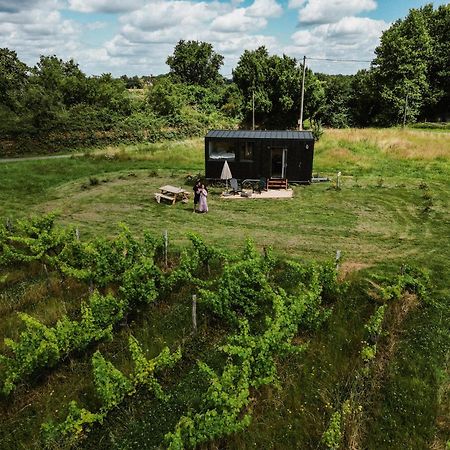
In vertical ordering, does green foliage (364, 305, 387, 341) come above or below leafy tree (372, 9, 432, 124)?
below

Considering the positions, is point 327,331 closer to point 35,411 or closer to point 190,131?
point 35,411

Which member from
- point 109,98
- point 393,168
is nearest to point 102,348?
point 393,168

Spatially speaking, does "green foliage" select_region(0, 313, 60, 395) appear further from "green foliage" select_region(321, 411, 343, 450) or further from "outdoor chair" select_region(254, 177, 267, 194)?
"outdoor chair" select_region(254, 177, 267, 194)

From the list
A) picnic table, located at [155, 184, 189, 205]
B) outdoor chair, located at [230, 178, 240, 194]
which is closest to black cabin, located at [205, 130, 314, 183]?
outdoor chair, located at [230, 178, 240, 194]

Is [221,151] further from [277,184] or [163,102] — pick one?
[163,102]

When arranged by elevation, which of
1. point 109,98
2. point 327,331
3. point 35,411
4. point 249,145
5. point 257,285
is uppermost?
point 109,98

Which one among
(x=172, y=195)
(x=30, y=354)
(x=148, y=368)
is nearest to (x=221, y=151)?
(x=172, y=195)
